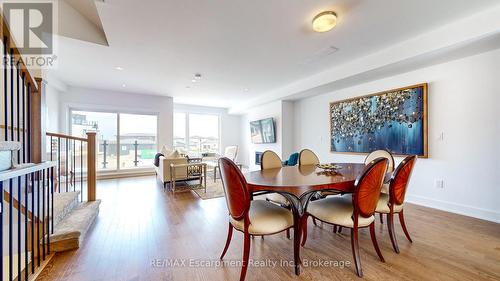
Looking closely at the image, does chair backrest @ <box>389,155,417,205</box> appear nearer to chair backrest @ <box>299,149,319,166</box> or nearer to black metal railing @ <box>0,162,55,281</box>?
chair backrest @ <box>299,149,319,166</box>

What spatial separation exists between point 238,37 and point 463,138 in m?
3.45

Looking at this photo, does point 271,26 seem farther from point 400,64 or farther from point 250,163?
point 250,163

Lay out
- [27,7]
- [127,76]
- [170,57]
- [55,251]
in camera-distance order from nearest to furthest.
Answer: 1. [55,251]
2. [27,7]
3. [170,57]
4. [127,76]

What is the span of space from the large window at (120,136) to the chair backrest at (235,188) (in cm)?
552

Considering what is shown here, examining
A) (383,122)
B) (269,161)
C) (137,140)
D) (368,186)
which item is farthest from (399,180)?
(137,140)

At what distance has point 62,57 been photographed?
334cm

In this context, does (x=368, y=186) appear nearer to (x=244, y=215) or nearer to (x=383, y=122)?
(x=244, y=215)

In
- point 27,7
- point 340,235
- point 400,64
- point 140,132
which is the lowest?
point 340,235

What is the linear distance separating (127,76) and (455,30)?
548 cm

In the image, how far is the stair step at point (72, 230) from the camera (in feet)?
6.15

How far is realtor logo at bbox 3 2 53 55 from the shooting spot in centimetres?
245

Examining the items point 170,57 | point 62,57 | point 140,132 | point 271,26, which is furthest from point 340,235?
point 140,132

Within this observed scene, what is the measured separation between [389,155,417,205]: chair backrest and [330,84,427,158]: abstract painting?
1701 millimetres

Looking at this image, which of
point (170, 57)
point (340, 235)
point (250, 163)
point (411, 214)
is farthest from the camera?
point (250, 163)
